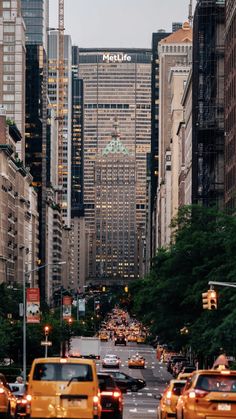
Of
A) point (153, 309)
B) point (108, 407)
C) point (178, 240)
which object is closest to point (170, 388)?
point (108, 407)

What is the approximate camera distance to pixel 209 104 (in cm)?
13575

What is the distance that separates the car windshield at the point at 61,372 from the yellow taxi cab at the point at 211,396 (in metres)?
2.69

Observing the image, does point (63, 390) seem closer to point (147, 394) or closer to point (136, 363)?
point (147, 394)

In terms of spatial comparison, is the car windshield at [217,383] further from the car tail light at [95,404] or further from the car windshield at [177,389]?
the car windshield at [177,389]

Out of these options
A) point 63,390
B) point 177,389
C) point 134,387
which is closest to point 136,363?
point 134,387

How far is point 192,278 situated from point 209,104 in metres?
44.6

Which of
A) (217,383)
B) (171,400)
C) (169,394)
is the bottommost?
(171,400)

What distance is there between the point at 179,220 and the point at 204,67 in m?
44.1

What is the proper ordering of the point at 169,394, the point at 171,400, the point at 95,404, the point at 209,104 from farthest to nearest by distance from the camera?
the point at 209,104 < the point at 169,394 < the point at 171,400 < the point at 95,404

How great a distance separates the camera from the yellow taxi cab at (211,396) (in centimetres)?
3188

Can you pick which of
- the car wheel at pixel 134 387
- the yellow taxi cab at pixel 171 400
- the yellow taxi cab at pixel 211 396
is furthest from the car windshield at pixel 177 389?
the car wheel at pixel 134 387

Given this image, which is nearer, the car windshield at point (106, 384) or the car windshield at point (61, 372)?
the car windshield at point (61, 372)

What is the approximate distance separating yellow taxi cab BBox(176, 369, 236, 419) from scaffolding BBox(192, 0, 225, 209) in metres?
90.1

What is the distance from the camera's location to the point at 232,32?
112 metres
